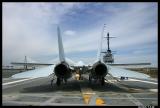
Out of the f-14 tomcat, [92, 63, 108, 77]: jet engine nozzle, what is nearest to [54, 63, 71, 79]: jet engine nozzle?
the f-14 tomcat

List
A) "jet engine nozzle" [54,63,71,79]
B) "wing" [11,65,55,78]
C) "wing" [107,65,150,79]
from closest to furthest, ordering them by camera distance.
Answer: "wing" [11,65,55,78] → "wing" [107,65,150,79] → "jet engine nozzle" [54,63,71,79]

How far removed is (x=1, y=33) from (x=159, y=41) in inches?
177

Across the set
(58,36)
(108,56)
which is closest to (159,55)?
(58,36)

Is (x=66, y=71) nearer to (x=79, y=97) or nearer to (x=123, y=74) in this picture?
(x=123, y=74)

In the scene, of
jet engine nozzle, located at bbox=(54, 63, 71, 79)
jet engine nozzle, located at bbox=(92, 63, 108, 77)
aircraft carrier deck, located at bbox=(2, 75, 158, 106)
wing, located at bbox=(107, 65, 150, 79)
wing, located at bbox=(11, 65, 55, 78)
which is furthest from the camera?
jet engine nozzle, located at bbox=(92, 63, 108, 77)

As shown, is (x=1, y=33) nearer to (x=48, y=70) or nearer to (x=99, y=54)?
(x=48, y=70)

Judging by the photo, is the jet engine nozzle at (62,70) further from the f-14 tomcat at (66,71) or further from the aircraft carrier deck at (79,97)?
the aircraft carrier deck at (79,97)

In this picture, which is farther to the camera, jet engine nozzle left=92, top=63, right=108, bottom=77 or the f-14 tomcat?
jet engine nozzle left=92, top=63, right=108, bottom=77

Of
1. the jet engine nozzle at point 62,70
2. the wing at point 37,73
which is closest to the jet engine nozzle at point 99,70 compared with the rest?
the jet engine nozzle at point 62,70

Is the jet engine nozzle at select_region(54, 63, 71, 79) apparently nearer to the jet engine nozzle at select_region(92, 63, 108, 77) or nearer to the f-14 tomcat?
the f-14 tomcat

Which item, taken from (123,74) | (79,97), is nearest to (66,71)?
(123,74)

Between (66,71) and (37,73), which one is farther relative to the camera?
(66,71)

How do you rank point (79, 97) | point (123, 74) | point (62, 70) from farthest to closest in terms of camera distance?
point (62, 70)
point (123, 74)
point (79, 97)

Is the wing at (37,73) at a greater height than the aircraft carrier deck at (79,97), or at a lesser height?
greater
